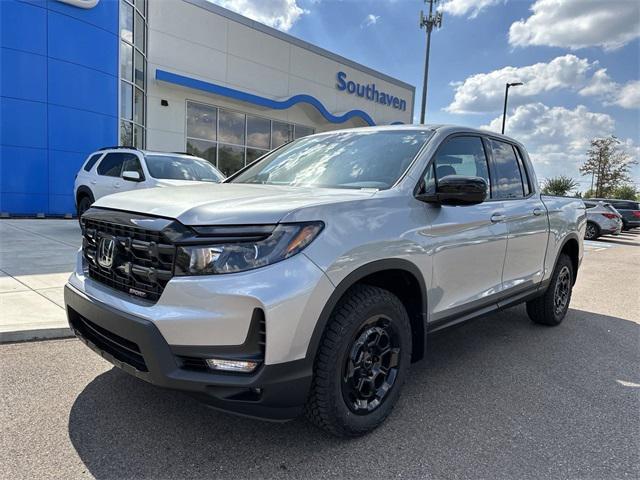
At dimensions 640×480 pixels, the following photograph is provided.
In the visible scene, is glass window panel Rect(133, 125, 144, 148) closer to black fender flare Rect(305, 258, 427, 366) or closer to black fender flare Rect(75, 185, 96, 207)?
black fender flare Rect(75, 185, 96, 207)

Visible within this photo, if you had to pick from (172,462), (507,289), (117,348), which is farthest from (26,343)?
(507,289)

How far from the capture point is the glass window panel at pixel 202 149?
1656cm

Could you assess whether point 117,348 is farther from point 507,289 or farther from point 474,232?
point 507,289

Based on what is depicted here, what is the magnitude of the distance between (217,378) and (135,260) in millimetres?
757

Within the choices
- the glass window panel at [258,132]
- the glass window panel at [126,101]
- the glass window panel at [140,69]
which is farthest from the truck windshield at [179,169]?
the glass window panel at [258,132]

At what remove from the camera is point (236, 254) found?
218cm

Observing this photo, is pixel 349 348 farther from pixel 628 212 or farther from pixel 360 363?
pixel 628 212

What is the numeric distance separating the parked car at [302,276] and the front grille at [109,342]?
10mm

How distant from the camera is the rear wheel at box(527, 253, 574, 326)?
197 inches

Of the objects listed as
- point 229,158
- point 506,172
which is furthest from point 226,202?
point 229,158

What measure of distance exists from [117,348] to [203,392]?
63 centimetres

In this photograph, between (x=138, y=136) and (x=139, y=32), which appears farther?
(x=138, y=136)

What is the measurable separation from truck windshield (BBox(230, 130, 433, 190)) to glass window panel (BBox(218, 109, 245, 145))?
1432 centimetres

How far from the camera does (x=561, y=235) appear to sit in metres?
4.94
